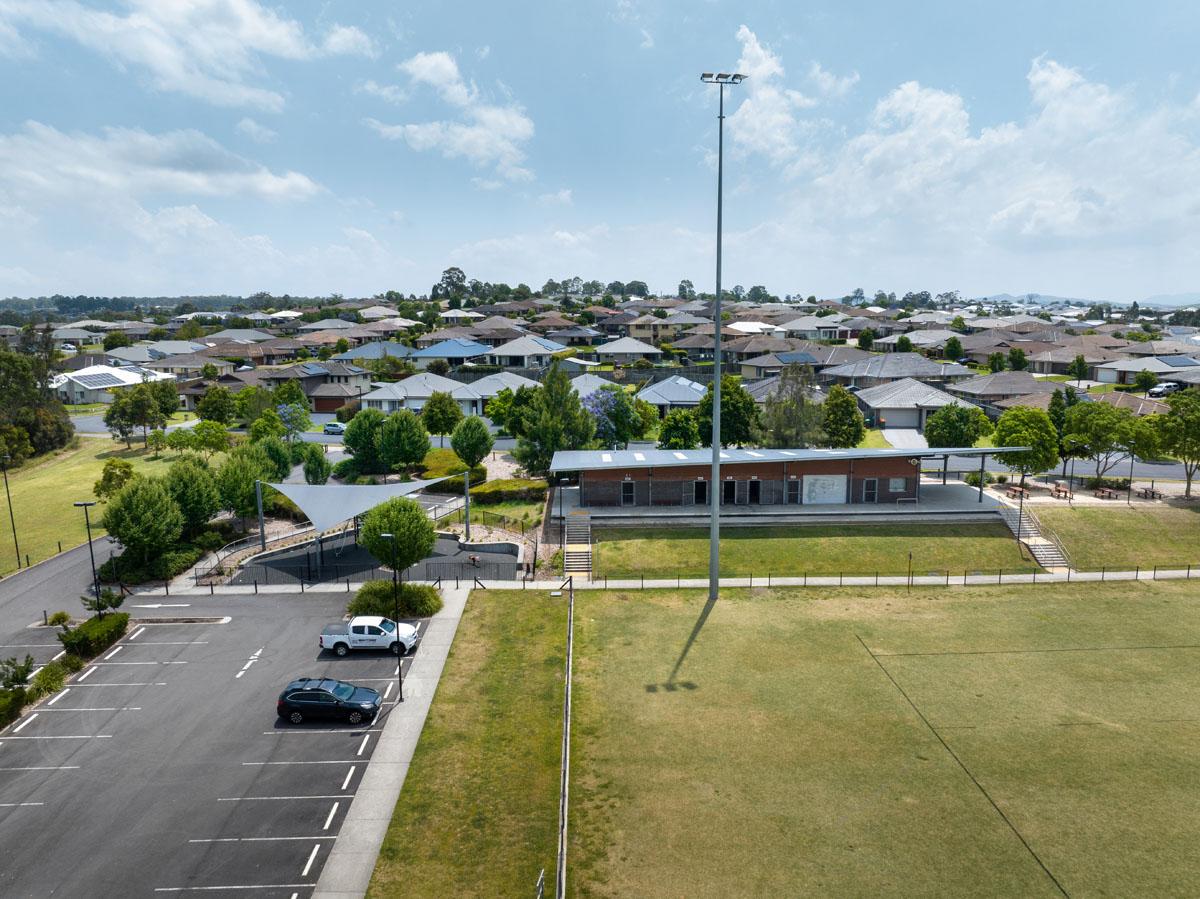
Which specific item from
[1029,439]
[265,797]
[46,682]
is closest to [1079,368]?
[1029,439]

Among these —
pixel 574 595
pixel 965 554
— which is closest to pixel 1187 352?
pixel 965 554

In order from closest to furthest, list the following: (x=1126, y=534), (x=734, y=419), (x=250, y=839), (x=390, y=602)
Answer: (x=250, y=839), (x=390, y=602), (x=1126, y=534), (x=734, y=419)

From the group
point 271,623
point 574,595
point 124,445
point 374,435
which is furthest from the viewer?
point 124,445

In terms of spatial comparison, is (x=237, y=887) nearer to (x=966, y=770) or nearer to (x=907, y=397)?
(x=966, y=770)

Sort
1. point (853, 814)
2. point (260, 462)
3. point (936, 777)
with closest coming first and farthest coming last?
point (853, 814) < point (936, 777) < point (260, 462)

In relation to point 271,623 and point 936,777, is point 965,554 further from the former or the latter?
point 271,623
